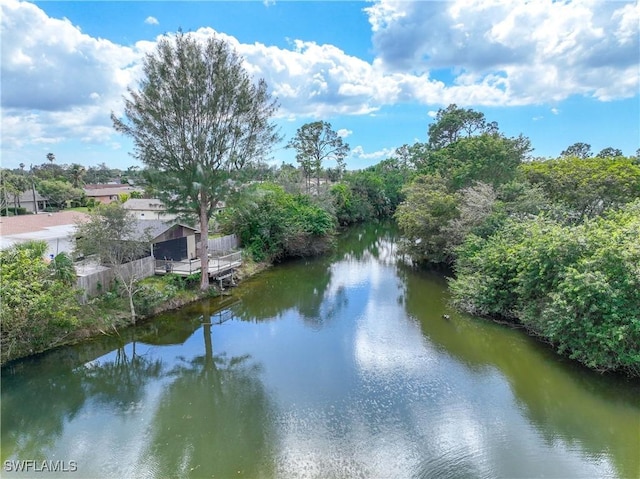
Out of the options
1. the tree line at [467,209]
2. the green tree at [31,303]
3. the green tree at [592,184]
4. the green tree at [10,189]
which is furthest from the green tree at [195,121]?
the green tree at [10,189]

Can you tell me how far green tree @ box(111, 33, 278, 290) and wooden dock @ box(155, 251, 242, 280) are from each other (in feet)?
2.72

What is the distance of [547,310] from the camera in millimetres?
11594

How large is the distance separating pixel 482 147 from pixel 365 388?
71.8ft

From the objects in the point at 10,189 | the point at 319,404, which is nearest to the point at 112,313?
the point at 319,404

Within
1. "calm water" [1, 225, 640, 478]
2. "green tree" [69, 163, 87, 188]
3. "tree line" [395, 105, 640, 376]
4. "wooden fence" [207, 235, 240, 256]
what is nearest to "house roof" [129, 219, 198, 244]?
"wooden fence" [207, 235, 240, 256]

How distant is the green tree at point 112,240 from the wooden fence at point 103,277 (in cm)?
18

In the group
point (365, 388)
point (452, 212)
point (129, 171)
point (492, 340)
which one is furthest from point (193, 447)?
point (452, 212)

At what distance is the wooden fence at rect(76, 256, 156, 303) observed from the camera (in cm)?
1376

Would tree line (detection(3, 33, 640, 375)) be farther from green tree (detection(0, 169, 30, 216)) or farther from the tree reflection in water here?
green tree (detection(0, 169, 30, 216))

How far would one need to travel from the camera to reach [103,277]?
14664mm

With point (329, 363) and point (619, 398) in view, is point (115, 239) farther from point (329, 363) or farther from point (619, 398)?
point (619, 398)

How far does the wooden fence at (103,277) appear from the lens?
13758 mm

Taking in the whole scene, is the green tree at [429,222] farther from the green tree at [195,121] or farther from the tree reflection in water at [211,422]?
the tree reflection in water at [211,422]

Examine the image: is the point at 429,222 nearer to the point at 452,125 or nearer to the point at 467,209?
the point at 467,209
